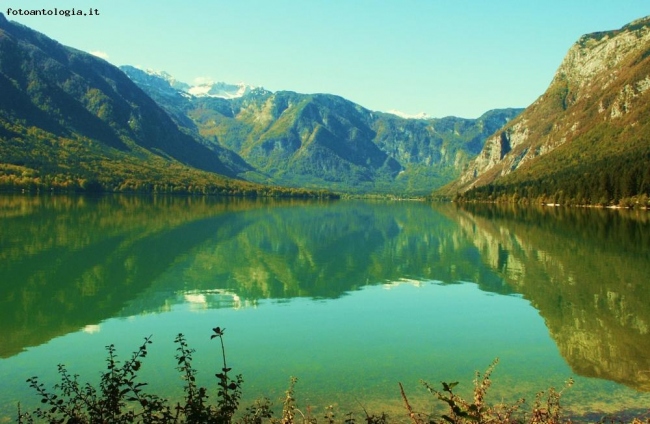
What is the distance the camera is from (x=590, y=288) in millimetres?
41969

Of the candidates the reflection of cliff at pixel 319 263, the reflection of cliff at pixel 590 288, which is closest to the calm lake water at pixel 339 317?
the reflection of cliff at pixel 590 288

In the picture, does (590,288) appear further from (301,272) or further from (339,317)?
(301,272)

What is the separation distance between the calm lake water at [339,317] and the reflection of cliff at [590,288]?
171 mm

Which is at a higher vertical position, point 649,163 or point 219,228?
point 649,163

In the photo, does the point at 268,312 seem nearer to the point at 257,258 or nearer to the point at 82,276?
the point at 82,276

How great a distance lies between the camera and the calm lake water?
21.4 meters

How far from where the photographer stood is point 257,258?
6009cm

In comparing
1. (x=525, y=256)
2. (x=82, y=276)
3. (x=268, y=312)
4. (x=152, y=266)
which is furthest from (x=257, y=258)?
(x=525, y=256)

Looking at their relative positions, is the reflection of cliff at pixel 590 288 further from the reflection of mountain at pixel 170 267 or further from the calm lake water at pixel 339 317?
the reflection of mountain at pixel 170 267

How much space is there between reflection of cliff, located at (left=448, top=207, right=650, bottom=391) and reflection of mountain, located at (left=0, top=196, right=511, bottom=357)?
4.16 meters

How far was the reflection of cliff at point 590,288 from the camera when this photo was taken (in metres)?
25.0

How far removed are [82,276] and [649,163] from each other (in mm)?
185676

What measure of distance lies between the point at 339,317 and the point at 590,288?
22.4m

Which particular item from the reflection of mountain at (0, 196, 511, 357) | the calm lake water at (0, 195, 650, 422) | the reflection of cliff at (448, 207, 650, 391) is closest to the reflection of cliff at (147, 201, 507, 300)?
the reflection of mountain at (0, 196, 511, 357)
